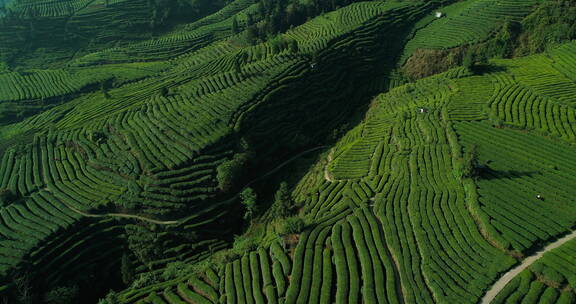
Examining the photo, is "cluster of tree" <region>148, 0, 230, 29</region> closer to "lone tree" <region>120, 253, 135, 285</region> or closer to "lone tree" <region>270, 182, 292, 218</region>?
"lone tree" <region>270, 182, 292, 218</region>

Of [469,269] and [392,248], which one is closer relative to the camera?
[469,269]

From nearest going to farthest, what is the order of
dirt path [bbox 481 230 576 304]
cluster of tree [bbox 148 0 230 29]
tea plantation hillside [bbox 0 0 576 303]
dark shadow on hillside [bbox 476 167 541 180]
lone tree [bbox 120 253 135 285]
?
dirt path [bbox 481 230 576 304] < tea plantation hillside [bbox 0 0 576 303] < lone tree [bbox 120 253 135 285] < dark shadow on hillside [bbox 476 167 541 180] < cluster of tree [bbox 148 0 230 29]


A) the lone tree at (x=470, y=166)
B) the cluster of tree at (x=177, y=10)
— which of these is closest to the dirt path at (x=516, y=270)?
the lone tree at (x=470, y=166)

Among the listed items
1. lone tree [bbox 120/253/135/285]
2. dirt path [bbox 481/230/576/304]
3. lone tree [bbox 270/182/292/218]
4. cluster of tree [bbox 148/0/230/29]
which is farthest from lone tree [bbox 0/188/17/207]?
cluster of tree [bbox 148/0/230/29]

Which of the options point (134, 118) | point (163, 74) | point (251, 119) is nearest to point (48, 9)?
point (163, 74)

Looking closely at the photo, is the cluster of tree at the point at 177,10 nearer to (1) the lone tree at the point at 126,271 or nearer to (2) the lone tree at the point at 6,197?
(2) the lone tree at the point at 6,197

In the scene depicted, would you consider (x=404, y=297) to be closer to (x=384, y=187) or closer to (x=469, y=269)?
(x=469, y=269)

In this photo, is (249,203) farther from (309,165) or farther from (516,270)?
(516,270)
